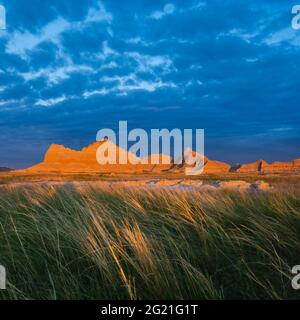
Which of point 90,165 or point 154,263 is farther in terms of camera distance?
point 90,165

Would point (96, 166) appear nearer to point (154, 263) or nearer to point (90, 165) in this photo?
point (90, 165)

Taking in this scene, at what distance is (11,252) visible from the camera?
2889 millimetres

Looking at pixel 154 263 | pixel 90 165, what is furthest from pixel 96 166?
pixel 154 263

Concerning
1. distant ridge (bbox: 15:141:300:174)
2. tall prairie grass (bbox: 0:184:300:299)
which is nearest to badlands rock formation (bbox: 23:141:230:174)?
distant ridge (bbox: 15:141:300:174)

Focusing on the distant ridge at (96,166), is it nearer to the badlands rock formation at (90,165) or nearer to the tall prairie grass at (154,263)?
the badlands rock formation at (90,165)

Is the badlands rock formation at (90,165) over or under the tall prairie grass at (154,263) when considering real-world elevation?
over

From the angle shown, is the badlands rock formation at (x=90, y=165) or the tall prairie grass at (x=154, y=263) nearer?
the tall prairie grass at (x=154, y=263)

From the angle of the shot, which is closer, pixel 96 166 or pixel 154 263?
pixel 154 263

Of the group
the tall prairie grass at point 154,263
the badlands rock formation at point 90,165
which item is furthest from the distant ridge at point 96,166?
the tall prairie grass at point 154,263

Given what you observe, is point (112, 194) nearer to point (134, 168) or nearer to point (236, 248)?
point (236, 248)
